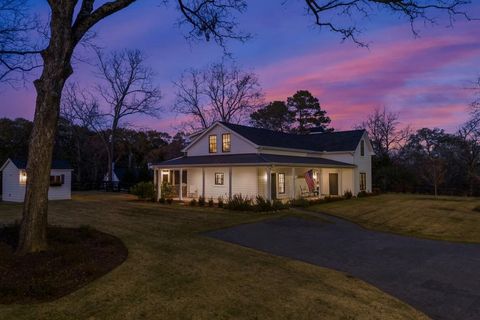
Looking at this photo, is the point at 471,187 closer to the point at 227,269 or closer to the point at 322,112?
the point at 322,112

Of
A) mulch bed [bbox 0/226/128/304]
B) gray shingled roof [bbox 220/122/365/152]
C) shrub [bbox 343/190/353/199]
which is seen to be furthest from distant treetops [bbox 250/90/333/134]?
mulch bed [bbox 0/226/128/304]

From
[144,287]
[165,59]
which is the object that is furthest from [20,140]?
[144,287]

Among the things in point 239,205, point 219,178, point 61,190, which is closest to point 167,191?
point 219,178

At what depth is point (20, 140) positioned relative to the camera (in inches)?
1506

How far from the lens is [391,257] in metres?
8.98

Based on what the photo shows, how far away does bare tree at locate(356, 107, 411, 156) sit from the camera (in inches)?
1754

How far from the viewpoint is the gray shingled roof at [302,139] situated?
2492 centimetres

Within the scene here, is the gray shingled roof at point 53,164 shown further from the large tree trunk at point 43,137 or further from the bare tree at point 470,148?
the bare tree at point 470,148

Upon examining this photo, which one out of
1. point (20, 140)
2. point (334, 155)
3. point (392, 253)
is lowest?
point (392, 253)

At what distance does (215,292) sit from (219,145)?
20.0m

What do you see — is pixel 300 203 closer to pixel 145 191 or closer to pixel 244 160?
pixel 244 160

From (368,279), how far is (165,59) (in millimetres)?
17099

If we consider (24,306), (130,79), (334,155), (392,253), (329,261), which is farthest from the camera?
(130,79)

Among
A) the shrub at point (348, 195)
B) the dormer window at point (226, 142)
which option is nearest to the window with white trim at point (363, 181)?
the shrub at point (348, 195)
